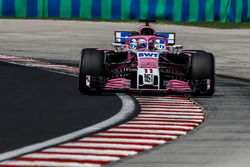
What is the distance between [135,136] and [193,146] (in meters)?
1.02

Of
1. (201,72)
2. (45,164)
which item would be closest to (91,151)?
(45,164)

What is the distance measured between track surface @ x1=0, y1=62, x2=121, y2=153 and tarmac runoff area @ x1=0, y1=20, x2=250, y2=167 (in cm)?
153

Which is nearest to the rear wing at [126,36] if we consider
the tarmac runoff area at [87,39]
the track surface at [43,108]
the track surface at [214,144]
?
the track surface at [43,108]

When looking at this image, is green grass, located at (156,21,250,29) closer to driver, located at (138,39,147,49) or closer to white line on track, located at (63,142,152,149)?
driver, located at (138,39,147,49)

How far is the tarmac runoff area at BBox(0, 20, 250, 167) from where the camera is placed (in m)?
11.1

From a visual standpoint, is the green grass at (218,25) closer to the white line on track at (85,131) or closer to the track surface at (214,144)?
the white line on track at (85,131)

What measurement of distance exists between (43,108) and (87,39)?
18610mm

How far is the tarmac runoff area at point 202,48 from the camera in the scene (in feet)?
36.5

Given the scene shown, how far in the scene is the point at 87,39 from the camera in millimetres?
34156

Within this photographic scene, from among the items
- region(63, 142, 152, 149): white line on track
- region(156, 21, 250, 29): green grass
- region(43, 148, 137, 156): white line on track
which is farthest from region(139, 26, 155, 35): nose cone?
region(156, 21, 250, 29): green grass

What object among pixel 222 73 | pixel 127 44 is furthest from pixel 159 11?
pixel 127 44

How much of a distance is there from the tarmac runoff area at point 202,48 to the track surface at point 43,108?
153cm

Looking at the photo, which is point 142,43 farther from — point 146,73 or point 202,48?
point 202,48

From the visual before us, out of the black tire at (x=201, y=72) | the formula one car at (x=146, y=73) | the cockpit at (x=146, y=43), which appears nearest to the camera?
the formula one car at (x=146, y=73)
